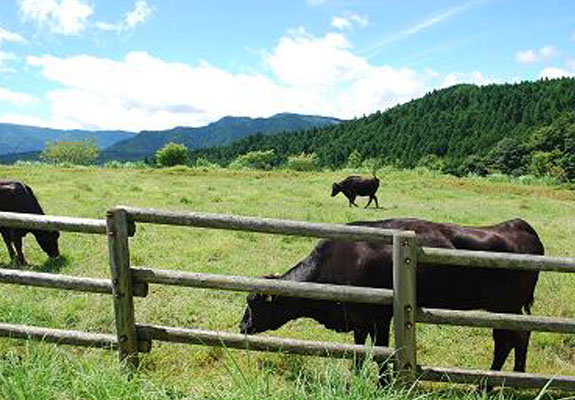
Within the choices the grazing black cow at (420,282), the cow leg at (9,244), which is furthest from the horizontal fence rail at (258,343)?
the cow leg at (9,244)

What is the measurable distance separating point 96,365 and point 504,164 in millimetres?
95031

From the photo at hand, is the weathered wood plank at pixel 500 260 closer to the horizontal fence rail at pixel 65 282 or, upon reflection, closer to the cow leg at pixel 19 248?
the horizontal fence rail at pixel 65 282

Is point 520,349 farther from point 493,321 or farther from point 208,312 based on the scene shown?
point 208,312

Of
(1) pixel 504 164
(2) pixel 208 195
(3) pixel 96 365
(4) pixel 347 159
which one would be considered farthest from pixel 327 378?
(4) pixel 347 159

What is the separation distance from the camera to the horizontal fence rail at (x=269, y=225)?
15.0ft

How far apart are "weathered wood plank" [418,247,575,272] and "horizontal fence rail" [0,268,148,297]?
2.46 m

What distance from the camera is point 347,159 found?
13400 cm

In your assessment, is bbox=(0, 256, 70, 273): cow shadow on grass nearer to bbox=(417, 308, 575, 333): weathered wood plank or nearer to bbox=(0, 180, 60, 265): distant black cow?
bbox=(0, 180, 60, 265): distant black cow

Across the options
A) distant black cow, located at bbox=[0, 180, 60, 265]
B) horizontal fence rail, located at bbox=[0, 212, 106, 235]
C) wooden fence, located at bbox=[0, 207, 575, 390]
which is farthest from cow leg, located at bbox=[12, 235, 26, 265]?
wooden fence, located at bbox=[0, 207, 575, 390]

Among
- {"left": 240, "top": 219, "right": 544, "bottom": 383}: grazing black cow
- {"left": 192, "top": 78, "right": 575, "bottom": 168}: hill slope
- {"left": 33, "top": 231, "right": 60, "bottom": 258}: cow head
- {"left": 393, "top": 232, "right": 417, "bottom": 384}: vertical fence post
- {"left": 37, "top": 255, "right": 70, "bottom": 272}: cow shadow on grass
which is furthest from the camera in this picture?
{"left": 192, "top": 78, "right": 575, "bottom": 168}: hill slope

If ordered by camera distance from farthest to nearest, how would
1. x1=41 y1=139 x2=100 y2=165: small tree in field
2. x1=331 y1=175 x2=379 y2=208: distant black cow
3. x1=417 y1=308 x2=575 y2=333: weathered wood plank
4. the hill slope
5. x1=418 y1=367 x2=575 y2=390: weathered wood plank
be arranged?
x1=41 y1=139 x2=100 y2=165: small tree in field → the hill slope → x1=331 y1=175 x2=379 y2=208: distant black cow → x1=418 y1=367 x2=575 y2=390: weathered wood plank → x1=417 y1=308 x2=575 y2=333: weathered wood plank

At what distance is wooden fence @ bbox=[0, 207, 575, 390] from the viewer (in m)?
4.55

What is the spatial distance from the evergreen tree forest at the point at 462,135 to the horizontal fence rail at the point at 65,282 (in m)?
77.9

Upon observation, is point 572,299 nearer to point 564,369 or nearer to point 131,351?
point 564,369
